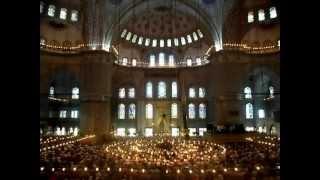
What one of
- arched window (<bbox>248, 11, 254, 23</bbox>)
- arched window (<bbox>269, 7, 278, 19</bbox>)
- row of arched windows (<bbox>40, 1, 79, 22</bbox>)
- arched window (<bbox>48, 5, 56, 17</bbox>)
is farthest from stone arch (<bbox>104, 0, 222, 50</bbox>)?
arched window (<bbox>48, 5, 56, 17</bbox>)

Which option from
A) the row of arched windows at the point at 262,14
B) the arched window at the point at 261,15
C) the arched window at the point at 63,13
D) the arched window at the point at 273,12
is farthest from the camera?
the arched window at the point at 63,13

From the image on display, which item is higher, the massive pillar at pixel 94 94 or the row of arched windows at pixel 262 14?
the row of arched windows at pixel 262 14

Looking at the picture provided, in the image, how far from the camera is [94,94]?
149ft

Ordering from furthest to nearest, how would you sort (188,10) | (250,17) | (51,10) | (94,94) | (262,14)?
(250,17) < (262,14) < (188,10) < (51,10) < (94,94)

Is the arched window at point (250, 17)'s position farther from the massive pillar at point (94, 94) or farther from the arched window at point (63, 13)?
the arched window at point (63, 13)

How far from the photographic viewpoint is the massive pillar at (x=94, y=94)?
1788 inches

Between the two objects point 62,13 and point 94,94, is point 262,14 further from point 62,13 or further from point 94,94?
point 62,13

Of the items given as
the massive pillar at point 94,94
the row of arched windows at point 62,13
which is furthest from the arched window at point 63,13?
the massive pillar at point 94,94

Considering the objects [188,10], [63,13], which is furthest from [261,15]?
[63,13]

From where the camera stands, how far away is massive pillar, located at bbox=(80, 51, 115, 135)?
45406mm

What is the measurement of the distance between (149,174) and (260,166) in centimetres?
529
